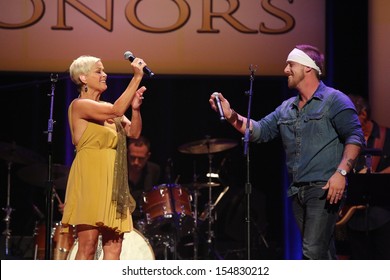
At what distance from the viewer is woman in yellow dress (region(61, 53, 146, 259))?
4902 mm

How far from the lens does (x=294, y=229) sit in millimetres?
8695

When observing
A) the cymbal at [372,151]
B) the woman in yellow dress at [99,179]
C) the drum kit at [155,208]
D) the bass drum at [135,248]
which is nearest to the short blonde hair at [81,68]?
the woman in yellow dress at [99,179]

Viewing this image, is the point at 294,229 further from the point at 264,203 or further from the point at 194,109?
the point at 194,109

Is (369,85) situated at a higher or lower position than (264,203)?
higher

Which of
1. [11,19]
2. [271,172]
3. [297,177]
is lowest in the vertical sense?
[271,172]

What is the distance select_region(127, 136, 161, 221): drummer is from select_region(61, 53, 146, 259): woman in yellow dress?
344 centimetres

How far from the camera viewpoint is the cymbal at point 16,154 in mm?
7918

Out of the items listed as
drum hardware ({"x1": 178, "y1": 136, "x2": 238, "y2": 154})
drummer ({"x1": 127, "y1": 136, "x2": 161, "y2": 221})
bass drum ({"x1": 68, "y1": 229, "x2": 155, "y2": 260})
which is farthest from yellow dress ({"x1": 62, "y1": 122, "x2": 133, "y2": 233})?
drummer ({"x1": 127, "y1": 136, "x2": 161, "y2": 221})

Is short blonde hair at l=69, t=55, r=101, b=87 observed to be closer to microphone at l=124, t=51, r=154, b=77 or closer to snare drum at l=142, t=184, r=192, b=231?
microphone at l=124, t=51, r=154, b=77

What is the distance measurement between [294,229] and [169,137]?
182 centimetres

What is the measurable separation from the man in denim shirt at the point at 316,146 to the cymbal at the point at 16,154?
332 cm
